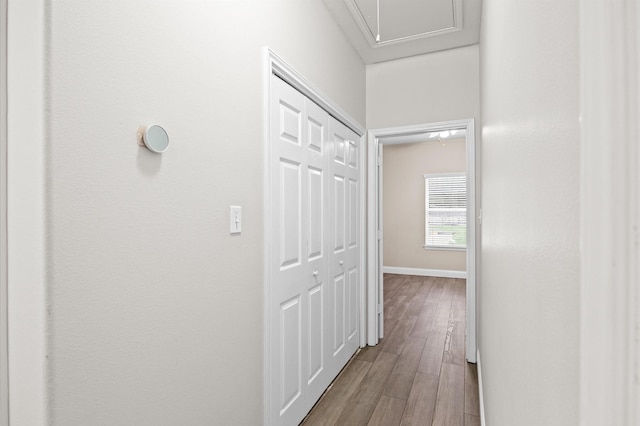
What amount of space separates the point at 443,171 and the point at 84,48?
6.32m

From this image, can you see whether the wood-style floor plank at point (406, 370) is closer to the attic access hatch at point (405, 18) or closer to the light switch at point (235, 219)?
the light switch at point (235, 219)

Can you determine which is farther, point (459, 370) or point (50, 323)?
→ point (459, 370)

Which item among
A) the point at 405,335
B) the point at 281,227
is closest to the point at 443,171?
the point at 405,335

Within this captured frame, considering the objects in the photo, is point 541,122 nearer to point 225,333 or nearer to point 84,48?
point 84,48

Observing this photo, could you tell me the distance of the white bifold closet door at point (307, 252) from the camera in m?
1.78

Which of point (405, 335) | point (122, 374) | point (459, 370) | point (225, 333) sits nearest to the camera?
point (122, 374)

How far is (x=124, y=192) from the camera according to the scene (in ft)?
3.28

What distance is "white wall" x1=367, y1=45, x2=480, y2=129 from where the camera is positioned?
290cm

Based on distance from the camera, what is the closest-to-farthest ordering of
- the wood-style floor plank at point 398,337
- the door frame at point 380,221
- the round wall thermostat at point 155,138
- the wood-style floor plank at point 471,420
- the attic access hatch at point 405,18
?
the round wall thermostat at point 155,138
the wood-style floor plank at point 471,420
the attic access hatch at point 405,18
the door frame at point 380,221
the wood-style floor plank at point 398,337

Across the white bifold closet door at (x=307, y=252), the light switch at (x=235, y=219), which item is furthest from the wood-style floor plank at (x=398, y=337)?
the light switch at (x=235, y=219)

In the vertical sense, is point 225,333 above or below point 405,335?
above

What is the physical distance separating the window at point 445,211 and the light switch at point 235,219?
5.68 meters

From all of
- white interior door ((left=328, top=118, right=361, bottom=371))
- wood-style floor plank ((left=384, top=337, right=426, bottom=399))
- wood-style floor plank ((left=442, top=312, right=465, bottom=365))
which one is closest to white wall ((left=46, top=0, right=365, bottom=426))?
white interior door ((left=328, top=118, right=361, bottom=371))

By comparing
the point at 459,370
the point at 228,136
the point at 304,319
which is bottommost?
the point at 459,370
